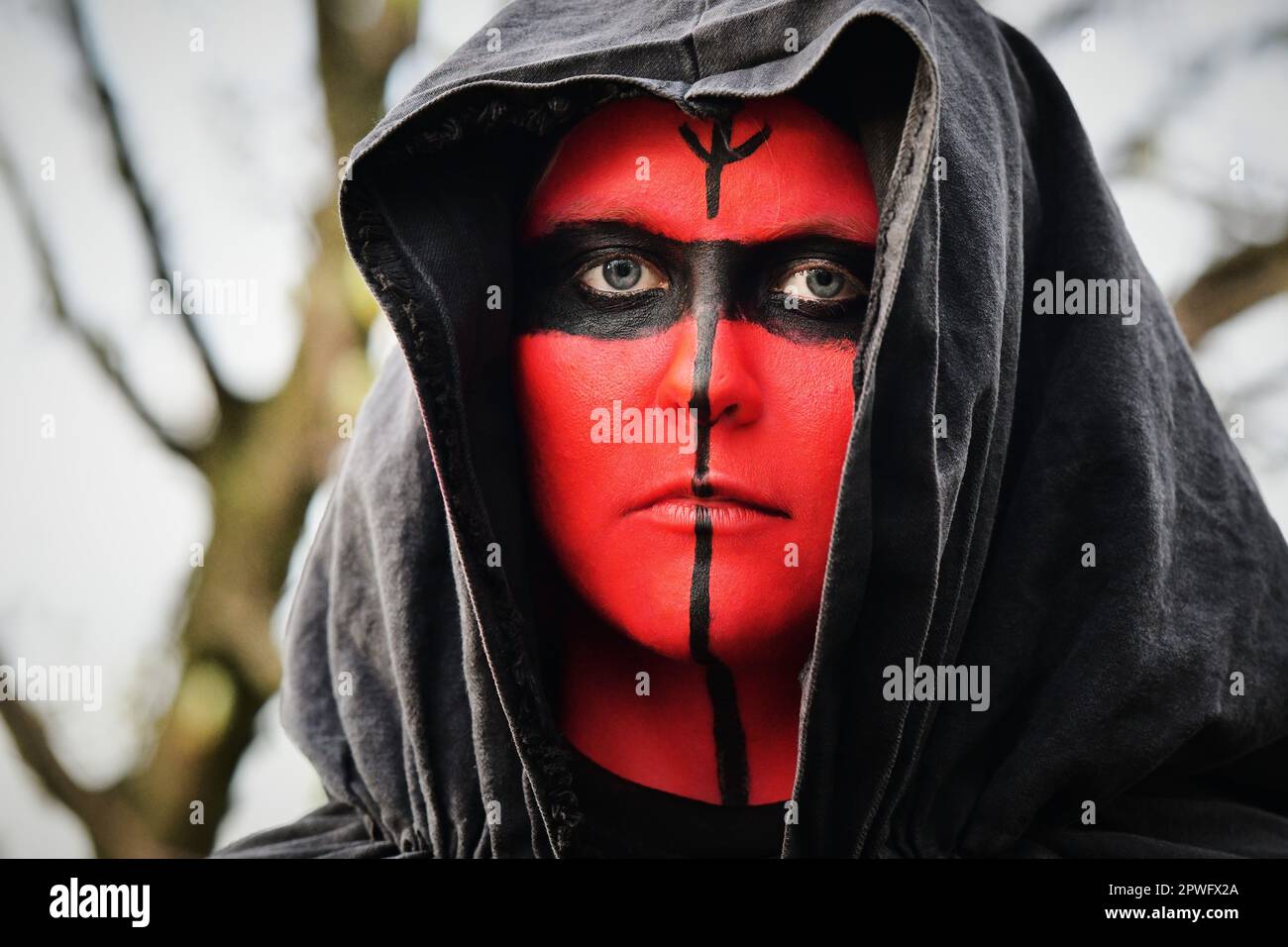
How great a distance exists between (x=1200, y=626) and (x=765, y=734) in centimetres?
61

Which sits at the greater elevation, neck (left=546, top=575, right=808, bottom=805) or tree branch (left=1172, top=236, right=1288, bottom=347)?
tree branch (left=1172, top=236, right=1288, bottom=347)

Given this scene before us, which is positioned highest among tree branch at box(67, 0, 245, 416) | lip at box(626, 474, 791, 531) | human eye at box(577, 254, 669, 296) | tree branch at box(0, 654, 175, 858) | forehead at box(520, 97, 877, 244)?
tree branch at box(67, 0, 245, 416)

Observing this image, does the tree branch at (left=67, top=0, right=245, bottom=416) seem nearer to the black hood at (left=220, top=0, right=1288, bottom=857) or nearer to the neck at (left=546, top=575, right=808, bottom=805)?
the black hood at (left=220, top=0, right=1288, bottom=857)

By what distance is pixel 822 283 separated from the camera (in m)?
1.53

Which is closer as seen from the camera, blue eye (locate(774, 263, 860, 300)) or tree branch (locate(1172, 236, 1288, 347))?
blue eye (locate(774, 263, 860, 300))

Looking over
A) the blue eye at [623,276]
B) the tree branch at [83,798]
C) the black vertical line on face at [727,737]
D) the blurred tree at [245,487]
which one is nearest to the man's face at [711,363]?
the blue eye at [623,276]

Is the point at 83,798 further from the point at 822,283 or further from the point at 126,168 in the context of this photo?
the point at 822,283

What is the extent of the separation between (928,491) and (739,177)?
0.46 m

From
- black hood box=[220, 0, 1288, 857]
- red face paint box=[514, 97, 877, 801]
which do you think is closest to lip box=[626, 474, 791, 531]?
red face paint box=[514, 97, 877, 801]

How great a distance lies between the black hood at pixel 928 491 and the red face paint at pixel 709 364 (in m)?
0.08

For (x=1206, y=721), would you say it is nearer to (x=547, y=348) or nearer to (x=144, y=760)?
(x=547, y=348)

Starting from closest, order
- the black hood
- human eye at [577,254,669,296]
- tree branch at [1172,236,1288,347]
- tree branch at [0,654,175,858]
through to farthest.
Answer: the black hood
human eye at [577,254,669,296]
tree branch at [1172,236,1288,347]
tree branch at [0,654,175,858]

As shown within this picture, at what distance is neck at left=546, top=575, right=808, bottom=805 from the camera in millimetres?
1654
